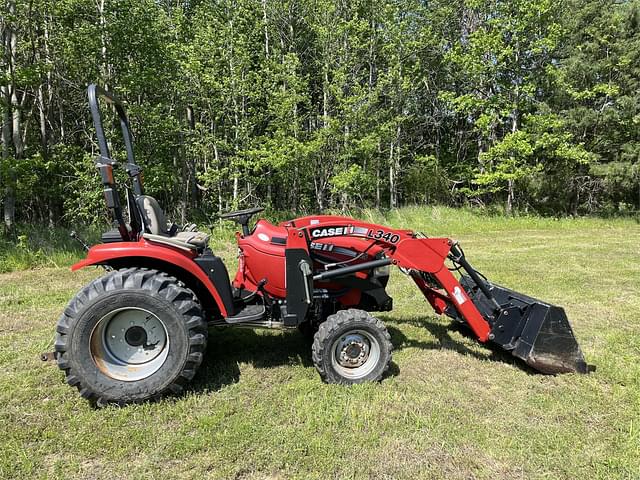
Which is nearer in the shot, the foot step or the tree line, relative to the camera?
the foot step

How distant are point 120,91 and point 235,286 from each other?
33.7 feet

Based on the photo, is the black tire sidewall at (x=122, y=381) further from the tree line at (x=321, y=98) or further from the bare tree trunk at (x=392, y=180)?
the bare tree trunk at (x=392, y=180)

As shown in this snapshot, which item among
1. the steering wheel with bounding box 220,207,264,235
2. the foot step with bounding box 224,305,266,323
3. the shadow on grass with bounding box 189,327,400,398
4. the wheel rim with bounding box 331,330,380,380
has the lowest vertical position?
the shadow on grass with bounding box 189,327,400,398

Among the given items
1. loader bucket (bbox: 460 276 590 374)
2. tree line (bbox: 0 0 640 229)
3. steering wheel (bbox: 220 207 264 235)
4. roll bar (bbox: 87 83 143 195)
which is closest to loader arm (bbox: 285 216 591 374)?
loader bucket (bbox: 460 276 590 374)

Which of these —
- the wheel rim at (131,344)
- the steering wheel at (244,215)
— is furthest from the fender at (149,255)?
the steering wheel at (244,215)

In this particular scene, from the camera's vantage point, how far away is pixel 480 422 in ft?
10.3

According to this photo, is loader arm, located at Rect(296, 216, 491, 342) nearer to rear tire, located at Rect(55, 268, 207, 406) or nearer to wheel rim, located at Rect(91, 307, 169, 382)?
rear tire, located at Rect(55, 268, 207, 406)

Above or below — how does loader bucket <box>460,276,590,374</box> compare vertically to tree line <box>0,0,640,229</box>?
below

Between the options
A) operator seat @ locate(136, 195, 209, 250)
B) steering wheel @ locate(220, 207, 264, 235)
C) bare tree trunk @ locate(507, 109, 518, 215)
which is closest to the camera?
operator seat @ locate(136, 195, 209, 250)

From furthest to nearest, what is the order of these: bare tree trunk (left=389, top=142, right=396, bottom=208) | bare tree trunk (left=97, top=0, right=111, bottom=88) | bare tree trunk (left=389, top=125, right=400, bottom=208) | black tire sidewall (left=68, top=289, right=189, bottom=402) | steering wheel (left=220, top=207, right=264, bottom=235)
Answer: bare tree trunk (left=389, top=125, right=400, bottom=208) < bare tree trunk (left=389, top=142, right=396, bottom=208) < bare tree trunk (left=97, top=0, right=111, bottom=88) < steering wheel (left=220, top=207, right=264, bottom=235) < black tire sidewall (left=68, top=289, right=189, bottom=402)

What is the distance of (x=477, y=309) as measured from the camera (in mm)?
4059

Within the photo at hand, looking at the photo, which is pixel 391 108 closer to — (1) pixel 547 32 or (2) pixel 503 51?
(2) pixel 503 51

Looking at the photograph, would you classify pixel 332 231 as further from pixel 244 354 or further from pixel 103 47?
pixel 103 47

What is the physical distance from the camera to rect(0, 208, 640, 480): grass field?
2656 mm
